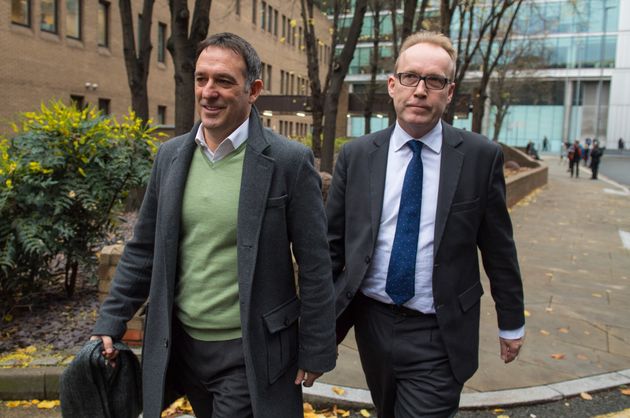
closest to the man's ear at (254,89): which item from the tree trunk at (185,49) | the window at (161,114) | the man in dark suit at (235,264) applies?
the man in dark suit at (235,264)

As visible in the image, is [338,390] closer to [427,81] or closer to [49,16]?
[427,81]

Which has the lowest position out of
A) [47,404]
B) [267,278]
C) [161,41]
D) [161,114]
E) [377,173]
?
[47,404]

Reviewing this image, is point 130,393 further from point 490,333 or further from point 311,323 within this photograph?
point 490,333

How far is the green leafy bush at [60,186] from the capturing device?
5.10m

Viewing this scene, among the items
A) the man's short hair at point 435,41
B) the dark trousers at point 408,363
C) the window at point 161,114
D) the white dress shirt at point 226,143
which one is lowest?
the dark trousers at point 408,363

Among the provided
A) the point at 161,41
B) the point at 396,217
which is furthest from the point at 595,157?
the point at 396,217

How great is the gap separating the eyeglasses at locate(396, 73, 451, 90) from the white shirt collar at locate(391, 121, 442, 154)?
0.21m

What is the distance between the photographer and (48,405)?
429 centimetres

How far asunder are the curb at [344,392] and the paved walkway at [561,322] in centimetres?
2

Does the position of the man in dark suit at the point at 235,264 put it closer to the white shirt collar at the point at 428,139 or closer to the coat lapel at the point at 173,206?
the coat lapel at the point at 173,206

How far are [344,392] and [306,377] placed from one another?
7.12 ft

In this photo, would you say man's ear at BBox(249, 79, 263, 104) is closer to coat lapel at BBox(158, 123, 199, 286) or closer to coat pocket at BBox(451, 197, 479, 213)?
coat lapel at BBox(158, 123, 199, 286)

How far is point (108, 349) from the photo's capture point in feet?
8.14

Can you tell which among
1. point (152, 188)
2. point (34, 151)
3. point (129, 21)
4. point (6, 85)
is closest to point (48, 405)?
point (34, 151)
